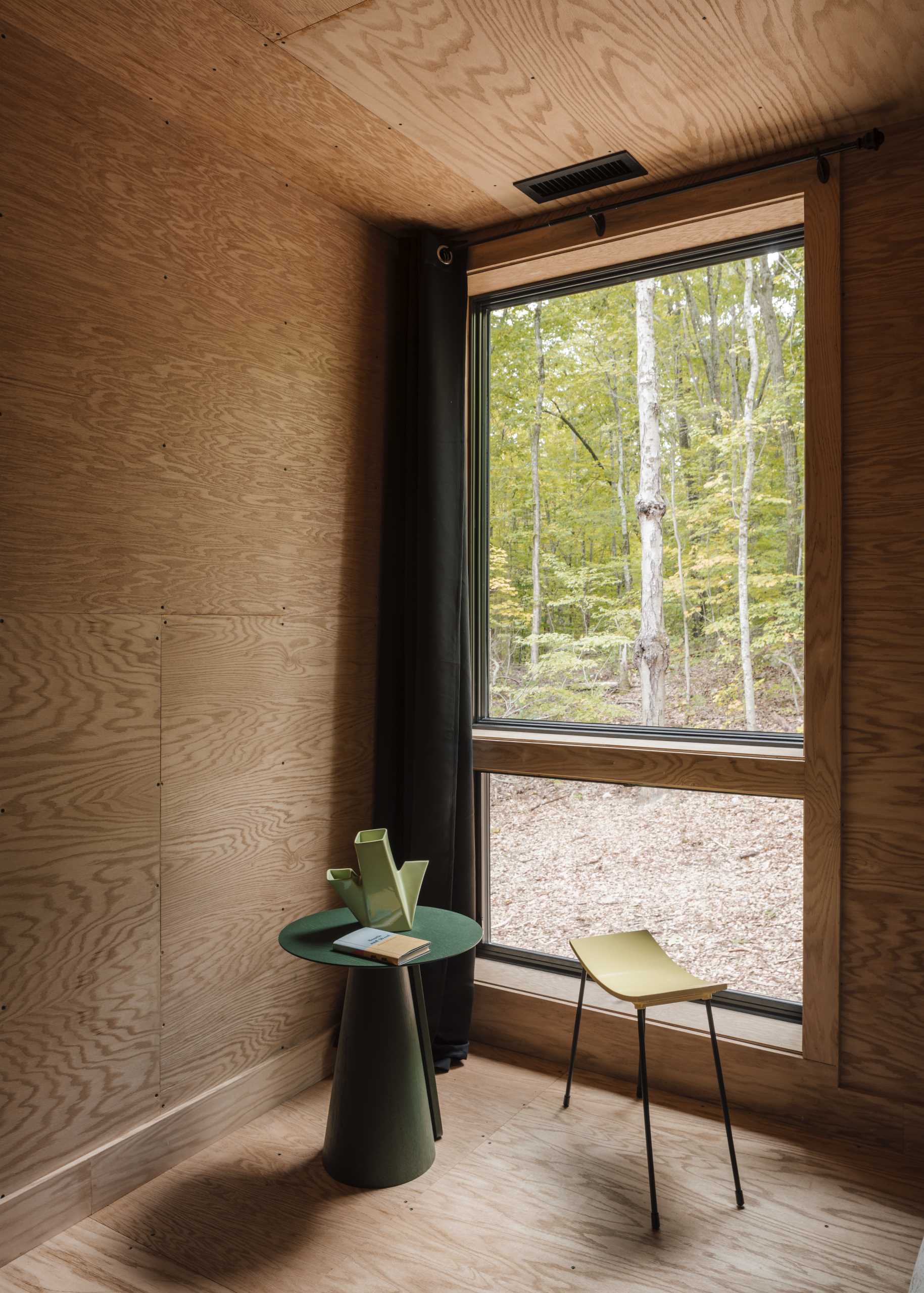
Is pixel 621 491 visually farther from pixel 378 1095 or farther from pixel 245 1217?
pixel 245 1217

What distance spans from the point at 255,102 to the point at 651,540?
5.15 ft

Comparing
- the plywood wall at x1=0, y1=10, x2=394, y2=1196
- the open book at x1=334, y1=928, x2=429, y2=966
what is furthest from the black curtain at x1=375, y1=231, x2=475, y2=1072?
the open book at x1=334, y1=928, x2=429, y2=966

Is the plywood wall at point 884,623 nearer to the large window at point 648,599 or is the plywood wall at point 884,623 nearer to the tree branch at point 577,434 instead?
the large window at point 648,599

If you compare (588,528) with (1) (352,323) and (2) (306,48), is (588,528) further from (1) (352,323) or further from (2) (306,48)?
(2) (306,48)

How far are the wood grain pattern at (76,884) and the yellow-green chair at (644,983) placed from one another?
3.51 ft

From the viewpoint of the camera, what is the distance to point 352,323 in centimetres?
270

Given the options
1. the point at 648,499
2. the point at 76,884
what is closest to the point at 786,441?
the point at 648,499

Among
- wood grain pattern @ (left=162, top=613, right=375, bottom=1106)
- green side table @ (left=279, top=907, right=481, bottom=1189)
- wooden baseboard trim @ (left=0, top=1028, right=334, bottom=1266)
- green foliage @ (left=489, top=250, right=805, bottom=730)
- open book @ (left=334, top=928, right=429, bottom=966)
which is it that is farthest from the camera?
green foliage @ (left=489, top=250, right=805, bottom=730)

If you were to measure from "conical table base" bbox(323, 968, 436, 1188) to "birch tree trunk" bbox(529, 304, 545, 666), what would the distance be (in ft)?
3.93

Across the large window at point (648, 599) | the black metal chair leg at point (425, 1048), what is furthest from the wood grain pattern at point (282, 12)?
the black metal chair leg at point (425, 1048)

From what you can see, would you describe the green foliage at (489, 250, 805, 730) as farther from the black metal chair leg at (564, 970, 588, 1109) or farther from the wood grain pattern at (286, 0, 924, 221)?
the black metal chair leg at (564, 970, 588, 1109)

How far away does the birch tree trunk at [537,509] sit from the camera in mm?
2902

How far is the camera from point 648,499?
2.72 meters

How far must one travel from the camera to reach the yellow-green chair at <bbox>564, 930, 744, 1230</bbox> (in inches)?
77.3
